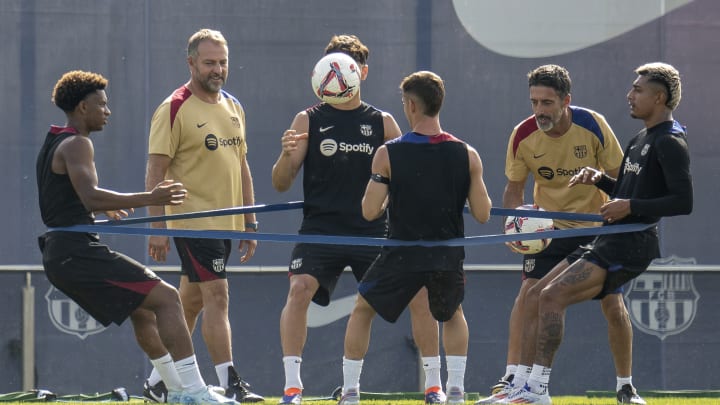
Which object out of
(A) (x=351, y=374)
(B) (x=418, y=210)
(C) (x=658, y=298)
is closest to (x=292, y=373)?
(A) (x=351, y=374)

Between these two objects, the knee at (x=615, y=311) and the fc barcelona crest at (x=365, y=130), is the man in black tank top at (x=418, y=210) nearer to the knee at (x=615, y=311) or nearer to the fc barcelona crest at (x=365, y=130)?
the fc barcelona crest at (x=365, y=130)

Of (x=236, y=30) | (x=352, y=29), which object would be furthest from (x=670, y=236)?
(x=236, y=30)

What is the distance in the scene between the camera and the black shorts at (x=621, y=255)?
7699mm

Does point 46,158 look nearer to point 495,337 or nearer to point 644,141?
point 644,141

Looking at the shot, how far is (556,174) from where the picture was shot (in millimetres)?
9000

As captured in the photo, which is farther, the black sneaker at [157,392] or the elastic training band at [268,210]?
the black sneaker at [157,392]

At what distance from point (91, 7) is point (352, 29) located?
2171 millimetres

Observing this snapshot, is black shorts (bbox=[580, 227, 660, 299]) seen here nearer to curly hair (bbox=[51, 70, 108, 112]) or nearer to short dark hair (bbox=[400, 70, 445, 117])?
Result: short dark hair (bbox=[400, 70, 445, 117])

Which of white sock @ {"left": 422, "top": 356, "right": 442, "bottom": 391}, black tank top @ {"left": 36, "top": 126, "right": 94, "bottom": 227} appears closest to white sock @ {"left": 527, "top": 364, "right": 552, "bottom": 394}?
→ white sock @ {"left": 422, "top": 356, "right": 442, "bottom": 391}

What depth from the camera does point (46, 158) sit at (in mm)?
7383

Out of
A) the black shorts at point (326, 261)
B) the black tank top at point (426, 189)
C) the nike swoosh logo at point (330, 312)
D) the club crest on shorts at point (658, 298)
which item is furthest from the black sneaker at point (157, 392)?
the club crest on shorts at point (658, 298)

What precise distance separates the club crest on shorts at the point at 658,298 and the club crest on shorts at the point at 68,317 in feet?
14.7

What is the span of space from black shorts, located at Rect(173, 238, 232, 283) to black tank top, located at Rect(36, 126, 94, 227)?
1266 mm

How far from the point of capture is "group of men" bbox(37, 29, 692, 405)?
7.41m
